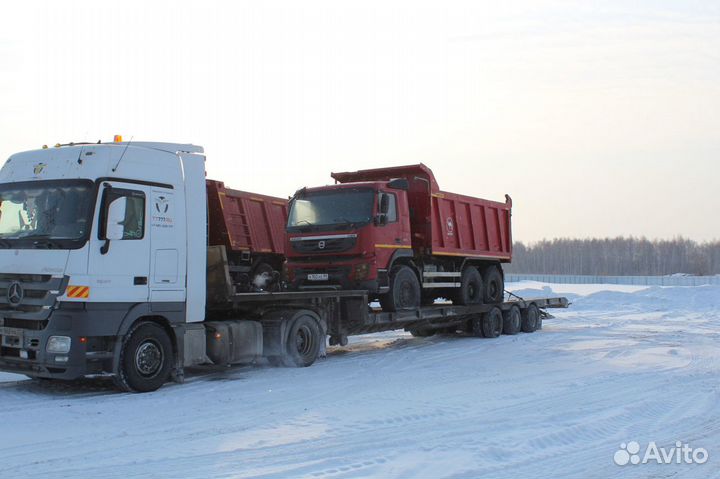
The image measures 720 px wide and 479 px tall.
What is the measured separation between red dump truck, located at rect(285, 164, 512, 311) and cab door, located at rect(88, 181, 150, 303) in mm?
4506

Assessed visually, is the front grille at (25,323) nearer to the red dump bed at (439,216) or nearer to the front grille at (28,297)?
the front grille at (28,297)

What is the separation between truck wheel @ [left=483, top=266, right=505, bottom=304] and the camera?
60.6 feet

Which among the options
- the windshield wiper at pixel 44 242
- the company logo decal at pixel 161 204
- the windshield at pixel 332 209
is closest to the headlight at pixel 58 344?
the windshield wiper at pixel 44 242

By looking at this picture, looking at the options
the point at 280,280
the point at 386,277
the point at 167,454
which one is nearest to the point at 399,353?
the point at 386,277

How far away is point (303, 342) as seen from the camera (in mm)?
12828

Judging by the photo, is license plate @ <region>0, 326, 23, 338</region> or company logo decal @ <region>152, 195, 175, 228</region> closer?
license plate @ <region>0, 326, 23, 338</region>

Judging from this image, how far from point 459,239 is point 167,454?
37.1 feet

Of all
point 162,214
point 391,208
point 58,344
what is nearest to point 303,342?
point 391,208

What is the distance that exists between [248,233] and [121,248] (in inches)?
292

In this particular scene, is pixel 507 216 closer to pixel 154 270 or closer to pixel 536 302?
pixel 536 302

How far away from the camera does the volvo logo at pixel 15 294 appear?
30.6 ft

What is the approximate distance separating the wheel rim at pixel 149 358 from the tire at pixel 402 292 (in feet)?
18.2

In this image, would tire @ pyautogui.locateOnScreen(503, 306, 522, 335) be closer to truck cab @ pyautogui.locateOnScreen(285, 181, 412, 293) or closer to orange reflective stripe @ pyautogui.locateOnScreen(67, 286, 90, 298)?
truck cab @ pyautogui.locateOnScreen(285, 181, 412, 293)

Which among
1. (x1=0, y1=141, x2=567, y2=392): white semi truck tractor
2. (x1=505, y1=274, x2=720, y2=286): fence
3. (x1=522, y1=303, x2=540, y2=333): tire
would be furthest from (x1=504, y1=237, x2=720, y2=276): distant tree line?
(x1=0, y1=141, x2=567, y2=392): white semi truck tractor
